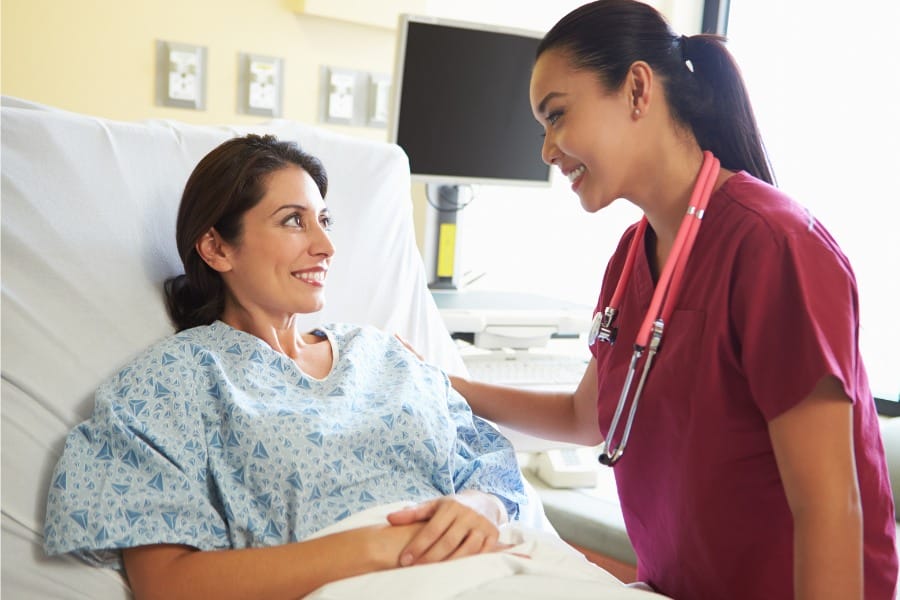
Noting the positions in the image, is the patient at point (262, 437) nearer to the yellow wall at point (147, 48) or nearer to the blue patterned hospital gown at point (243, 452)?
the blue patterned hospital gown at point (243, 452)

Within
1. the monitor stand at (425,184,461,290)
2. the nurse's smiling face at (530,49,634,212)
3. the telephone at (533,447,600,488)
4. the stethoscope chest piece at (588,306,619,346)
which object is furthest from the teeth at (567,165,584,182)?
the monitor stand at (425,184,461,290)

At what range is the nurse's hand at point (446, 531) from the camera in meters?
1.09

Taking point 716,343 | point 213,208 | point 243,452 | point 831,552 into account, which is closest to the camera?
point 831,552

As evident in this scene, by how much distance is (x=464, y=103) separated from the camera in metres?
2.32

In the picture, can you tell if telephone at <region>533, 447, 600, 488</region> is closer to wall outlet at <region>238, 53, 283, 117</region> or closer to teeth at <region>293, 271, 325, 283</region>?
teeth at <region>293, 271, 325, 283</region>

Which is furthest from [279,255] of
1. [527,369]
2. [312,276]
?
[527,369]

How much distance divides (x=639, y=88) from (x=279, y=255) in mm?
598

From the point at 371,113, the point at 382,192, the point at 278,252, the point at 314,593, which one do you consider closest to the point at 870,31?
the point at 371,113

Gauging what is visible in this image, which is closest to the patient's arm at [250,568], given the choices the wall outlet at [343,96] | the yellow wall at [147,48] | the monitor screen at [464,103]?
the monitor screen at [464,103]

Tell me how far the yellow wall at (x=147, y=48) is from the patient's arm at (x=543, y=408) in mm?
1283

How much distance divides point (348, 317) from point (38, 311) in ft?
2.02

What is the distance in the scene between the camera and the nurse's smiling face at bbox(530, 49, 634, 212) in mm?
1174

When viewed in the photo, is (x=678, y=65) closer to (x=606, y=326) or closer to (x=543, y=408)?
(x=606, y=326)

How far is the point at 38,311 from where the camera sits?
3.90 ft
